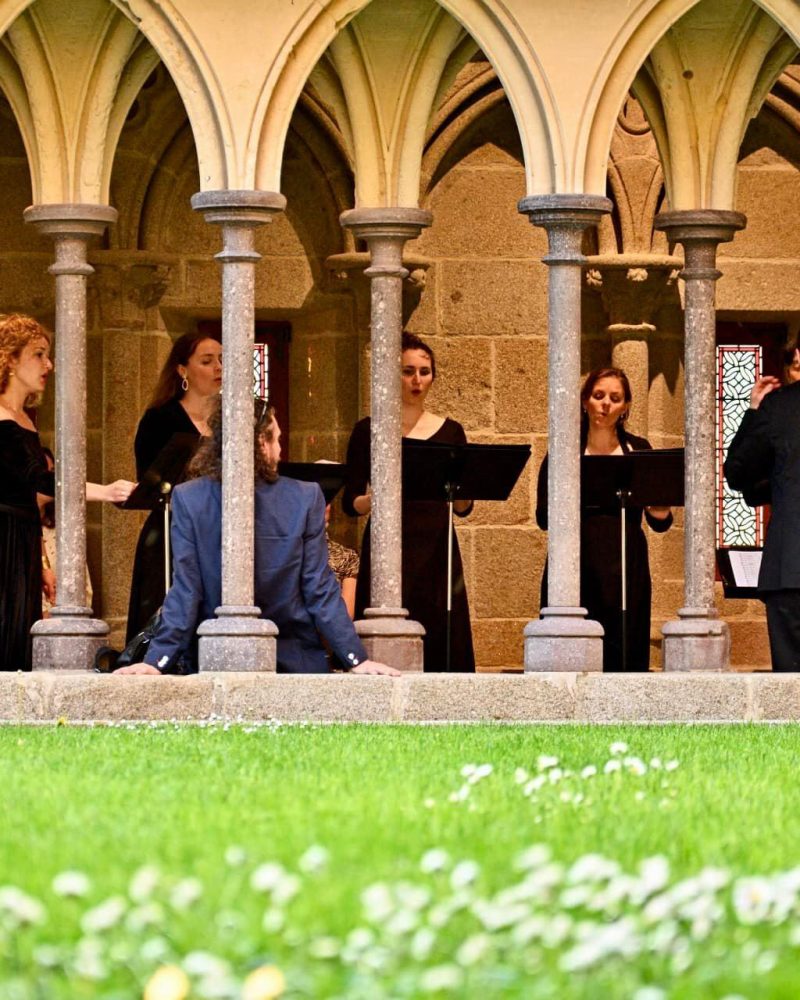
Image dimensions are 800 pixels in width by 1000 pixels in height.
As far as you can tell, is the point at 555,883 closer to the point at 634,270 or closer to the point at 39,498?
the point at 39,498

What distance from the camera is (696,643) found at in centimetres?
1063

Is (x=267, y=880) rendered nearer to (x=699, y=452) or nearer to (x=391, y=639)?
(x=391, y=639)

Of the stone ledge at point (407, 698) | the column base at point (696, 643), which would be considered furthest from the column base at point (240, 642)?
the column base at point (696, 643)

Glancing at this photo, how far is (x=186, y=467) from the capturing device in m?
10.5

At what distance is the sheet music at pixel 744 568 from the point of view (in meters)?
11.8

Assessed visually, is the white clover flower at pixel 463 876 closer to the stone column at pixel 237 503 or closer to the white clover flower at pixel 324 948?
the white clover flower at pixel 324 948

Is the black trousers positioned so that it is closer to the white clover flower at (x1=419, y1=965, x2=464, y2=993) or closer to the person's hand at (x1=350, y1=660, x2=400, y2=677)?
the person's hand at (x1=350, y1=660, x2=400, y2=677)

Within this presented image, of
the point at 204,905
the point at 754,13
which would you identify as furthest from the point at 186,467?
the point at 204,905

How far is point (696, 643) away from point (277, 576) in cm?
Result: 202

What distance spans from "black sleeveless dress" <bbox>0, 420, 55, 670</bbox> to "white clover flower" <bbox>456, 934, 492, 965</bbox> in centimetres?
722

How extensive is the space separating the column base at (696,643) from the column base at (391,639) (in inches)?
44.6

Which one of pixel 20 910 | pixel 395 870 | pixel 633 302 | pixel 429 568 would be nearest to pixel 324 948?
pixel 20 910

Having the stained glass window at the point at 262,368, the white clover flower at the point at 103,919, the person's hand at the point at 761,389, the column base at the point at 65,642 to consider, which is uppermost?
the stained glass window at the point at 262,368

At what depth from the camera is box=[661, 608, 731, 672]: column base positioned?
1063 centimetres
